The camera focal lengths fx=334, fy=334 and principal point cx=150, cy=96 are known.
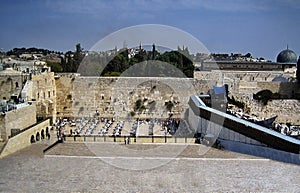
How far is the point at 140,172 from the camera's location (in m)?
7.48

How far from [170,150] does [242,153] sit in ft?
6.57

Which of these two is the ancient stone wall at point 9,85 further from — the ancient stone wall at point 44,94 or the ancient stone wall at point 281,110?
the ancient stone wall at point 281,110

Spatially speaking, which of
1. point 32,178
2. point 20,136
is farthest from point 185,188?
point 20,136

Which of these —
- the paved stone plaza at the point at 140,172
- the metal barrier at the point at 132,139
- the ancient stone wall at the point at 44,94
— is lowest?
the paved stone plaza at the point at 140,172

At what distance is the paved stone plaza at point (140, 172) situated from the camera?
6.50m

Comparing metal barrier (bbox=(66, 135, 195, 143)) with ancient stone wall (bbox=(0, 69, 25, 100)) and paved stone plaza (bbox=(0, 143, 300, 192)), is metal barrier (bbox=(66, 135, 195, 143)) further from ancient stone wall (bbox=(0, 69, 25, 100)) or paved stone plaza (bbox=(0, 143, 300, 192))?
ancient stone wall (bbox=(0, 69, 25, 100))

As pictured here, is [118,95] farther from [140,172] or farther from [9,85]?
[140,172]

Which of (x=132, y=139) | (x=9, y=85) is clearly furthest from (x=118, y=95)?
(x=132, y=139)

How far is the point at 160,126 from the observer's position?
1526cm

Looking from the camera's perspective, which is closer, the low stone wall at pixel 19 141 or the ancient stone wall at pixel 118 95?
the low stone wall at pixel 19 141

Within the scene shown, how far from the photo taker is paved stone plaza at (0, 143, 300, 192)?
6.50m

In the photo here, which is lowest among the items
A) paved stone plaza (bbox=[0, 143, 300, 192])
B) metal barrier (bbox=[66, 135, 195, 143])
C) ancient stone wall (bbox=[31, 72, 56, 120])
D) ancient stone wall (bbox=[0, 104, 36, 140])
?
paved stone plaza (bbox=[0, 143, 300, 192])

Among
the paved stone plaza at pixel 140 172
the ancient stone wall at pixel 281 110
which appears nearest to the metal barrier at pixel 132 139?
the paved stone plaza at pixel 140 172

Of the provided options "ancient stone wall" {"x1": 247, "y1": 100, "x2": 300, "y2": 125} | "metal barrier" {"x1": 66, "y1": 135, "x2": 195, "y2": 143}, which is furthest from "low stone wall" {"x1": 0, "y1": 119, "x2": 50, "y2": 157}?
"ancient stone wall" {"x1": 247, "y1": 100, "x2": 300, "y2": 125}
